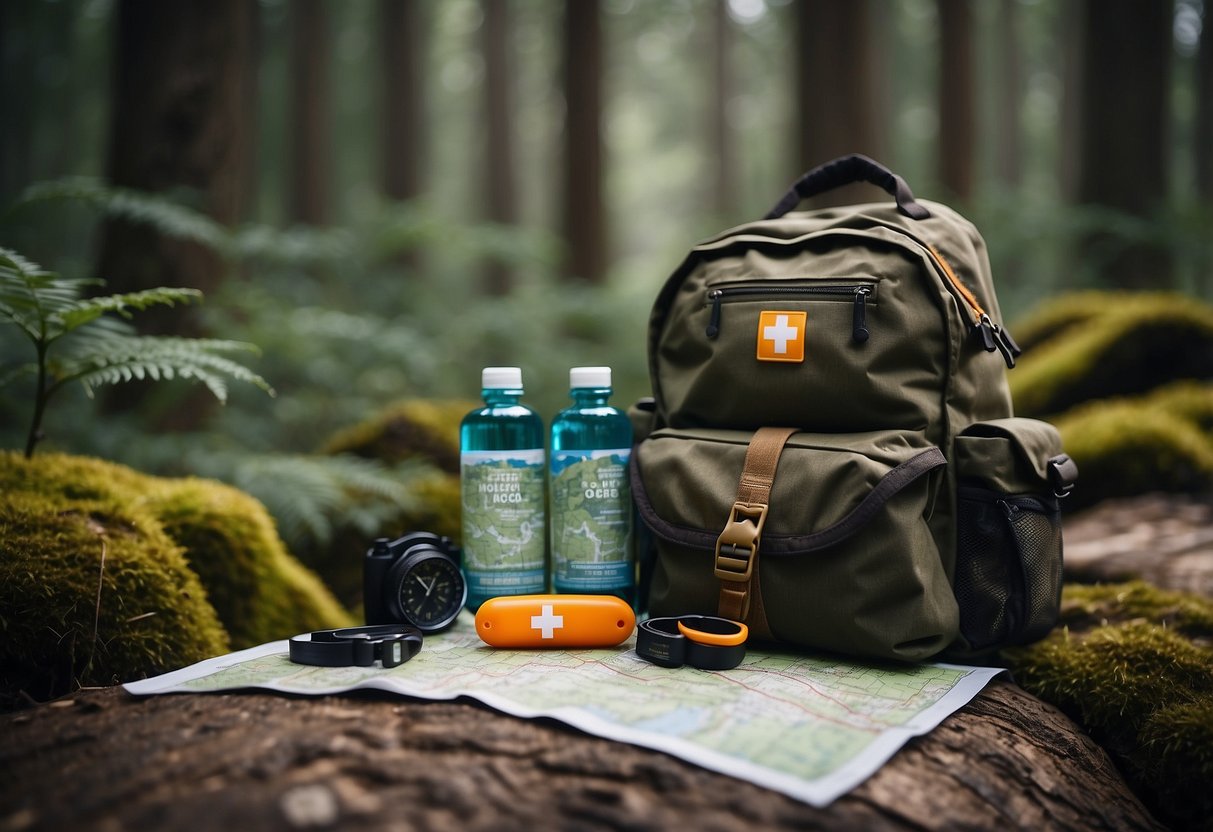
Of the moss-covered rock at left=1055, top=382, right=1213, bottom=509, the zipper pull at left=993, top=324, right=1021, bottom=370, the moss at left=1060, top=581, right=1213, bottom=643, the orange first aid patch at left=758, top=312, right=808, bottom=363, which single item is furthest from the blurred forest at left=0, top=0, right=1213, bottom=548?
the moss at left=1060, top=581, right=1213, bottom=643

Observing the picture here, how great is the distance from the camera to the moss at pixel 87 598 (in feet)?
6.95

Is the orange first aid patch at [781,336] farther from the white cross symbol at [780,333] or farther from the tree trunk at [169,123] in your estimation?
the tree trunk at [169,123]

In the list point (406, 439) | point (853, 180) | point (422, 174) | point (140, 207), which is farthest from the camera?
point (422, 174)

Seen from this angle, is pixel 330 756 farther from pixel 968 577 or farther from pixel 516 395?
pixel 968 577

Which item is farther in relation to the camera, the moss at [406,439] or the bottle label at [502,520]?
the moss at [406,439]

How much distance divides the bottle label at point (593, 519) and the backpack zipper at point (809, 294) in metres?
0.56

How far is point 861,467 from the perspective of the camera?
7.06 feet

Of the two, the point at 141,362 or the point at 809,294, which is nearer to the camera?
the point at 809,294

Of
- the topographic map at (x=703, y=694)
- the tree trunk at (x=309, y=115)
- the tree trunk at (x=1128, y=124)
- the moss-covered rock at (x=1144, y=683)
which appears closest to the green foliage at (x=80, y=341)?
the topographic map at (x=703, y=694)

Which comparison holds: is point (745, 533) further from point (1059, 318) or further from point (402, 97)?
point (402, 97)

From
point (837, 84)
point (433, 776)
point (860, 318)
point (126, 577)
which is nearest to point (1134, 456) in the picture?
point (860, 318)

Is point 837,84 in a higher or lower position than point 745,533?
higher

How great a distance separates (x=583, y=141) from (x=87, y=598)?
763cm

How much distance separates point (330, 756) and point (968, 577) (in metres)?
1.79
